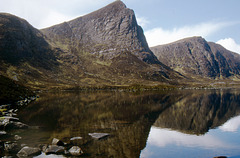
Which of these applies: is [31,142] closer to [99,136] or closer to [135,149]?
[99,136]

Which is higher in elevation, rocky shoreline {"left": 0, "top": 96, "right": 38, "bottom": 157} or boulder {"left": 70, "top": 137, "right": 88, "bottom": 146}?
rocky shoreline {"left": 0, "top": 96, "right": 38, "bottom": 157}

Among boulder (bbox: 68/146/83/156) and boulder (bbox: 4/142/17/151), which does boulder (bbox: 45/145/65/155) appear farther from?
boulder (bbox: 4/142/17/151)

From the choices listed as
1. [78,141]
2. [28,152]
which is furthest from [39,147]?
[78,141]

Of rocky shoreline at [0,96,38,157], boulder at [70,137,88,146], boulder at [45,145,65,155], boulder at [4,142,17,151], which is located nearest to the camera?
rocky shoreline at [0,96,38,157]

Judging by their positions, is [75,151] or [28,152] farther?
[75,151]

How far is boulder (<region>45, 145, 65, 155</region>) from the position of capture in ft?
70.7

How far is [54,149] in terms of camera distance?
2195cm

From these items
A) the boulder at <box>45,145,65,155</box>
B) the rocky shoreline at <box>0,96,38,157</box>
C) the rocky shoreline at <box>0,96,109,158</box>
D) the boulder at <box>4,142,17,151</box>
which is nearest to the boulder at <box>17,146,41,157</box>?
the rocky shoreline at <box>0,96,109,158</box>

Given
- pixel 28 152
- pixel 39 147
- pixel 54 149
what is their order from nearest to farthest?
pixel 28 152, pixel 54 149, pixel 39 147

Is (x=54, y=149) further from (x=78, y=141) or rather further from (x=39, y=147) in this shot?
(x=78, y=141)

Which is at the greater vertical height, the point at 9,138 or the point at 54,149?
the point at 9,138

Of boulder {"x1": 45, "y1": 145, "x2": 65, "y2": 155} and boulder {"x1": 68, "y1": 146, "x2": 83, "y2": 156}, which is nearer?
boulder {"x1": 68, "y1": 146, "x2": 83, "y2": 156}

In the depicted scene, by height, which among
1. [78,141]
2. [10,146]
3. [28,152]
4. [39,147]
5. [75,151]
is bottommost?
[78,141]

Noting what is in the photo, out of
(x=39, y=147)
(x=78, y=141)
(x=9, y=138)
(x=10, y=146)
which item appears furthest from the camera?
(x=9, y=138)
